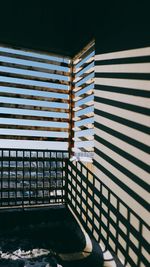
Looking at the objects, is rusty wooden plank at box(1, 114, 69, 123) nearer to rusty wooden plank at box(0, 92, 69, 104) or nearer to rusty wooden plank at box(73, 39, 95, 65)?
rusty wooden plank at box(0, 92, 69, 104)

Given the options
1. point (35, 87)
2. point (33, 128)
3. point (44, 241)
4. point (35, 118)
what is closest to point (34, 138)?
point (33, 128)

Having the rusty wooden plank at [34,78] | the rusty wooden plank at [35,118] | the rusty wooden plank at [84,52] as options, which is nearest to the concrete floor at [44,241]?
the rusty wooden plank at [35,118]

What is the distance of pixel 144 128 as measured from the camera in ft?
7.88

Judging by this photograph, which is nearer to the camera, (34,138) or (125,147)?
(125,147)

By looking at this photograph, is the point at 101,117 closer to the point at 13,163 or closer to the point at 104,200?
the point at 104,200

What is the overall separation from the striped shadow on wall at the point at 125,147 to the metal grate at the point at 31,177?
119cm

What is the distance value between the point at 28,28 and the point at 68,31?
0.66 meters

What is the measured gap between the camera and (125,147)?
2.72 metres

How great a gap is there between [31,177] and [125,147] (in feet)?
6.82

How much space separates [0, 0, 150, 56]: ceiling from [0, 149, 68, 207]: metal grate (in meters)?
1.89

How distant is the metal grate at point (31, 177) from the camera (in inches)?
161

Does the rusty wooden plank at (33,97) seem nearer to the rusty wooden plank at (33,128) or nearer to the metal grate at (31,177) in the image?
the rusty wooden plank at (33,128)

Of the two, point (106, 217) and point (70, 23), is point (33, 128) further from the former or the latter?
point (106, 217)

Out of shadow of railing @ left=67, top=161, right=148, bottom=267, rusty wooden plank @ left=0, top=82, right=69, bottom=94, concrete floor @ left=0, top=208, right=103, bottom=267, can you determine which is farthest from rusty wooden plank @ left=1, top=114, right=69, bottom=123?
concrete floor @ left=0, top=208, right=103, bottom=267
